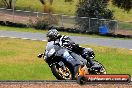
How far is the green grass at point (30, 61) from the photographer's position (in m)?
17.1

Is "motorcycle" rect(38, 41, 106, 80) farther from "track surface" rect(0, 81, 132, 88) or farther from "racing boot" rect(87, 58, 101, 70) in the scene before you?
"track surface" rect(0, 81, 132, 88)

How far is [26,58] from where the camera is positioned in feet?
71.6

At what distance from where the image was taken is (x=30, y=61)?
68.6 feet

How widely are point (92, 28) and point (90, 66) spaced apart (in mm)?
25655

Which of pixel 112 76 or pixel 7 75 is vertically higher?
pixel 112 76

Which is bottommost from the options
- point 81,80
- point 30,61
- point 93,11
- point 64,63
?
point 30,61

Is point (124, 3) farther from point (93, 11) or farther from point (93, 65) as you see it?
point (93, 65)

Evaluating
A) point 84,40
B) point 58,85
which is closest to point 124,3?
point 84,40

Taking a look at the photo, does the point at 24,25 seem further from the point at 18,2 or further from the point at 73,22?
the point at 18,2

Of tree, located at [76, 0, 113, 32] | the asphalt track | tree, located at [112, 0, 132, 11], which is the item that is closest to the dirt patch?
the asphalt track

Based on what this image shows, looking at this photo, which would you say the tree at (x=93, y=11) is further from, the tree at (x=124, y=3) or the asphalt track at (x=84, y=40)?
the asphalt track at (x=84, y=40)

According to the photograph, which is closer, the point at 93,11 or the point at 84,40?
the point at 84,40

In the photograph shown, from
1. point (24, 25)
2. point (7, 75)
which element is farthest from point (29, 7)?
point (7, 75)

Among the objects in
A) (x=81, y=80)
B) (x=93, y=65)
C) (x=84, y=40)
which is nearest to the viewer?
(x=81, y=80)
